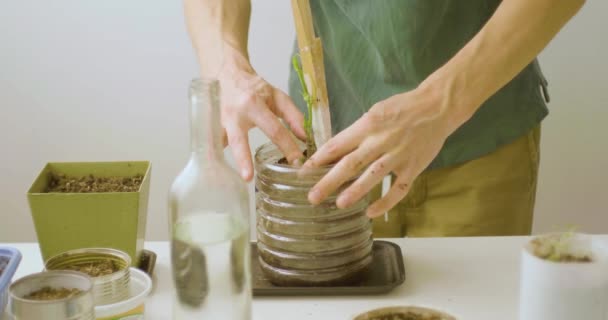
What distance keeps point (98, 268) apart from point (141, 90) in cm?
148

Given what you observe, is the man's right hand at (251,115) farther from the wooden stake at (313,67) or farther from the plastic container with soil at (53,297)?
the plastic container with soil at (53,297)

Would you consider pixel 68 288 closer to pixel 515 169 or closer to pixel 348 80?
pixel 348 80

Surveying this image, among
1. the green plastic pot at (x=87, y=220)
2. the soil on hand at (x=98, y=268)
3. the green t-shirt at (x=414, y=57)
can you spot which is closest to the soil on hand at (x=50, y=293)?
the soil on hand at (x=98, y=268)

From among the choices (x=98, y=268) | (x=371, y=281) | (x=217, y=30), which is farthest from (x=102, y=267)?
(x=217, y=30)

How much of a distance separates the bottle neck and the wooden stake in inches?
12.7

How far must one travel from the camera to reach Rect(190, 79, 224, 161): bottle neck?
0.85 metres

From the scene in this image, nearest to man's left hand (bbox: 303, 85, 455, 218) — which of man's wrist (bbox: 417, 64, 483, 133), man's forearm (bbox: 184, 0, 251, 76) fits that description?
man's wrist (bbox: 417, 64, 483, 133)

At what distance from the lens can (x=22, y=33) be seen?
8.18ft

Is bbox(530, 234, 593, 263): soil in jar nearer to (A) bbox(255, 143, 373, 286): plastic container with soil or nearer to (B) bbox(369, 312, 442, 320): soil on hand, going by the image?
(B) bbox(369, 312, 442, 320): soil on hand

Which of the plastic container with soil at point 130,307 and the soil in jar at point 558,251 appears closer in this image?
the soil in jar at point 558,251

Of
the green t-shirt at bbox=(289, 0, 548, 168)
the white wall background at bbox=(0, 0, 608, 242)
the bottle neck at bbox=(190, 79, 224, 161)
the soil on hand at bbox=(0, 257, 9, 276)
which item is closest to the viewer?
the bottle neck at bbox=(190, 79, 224, 161)

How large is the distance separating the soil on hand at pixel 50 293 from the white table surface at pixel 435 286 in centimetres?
18

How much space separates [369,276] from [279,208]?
0.18 meters

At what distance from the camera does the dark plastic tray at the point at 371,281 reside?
117cm
